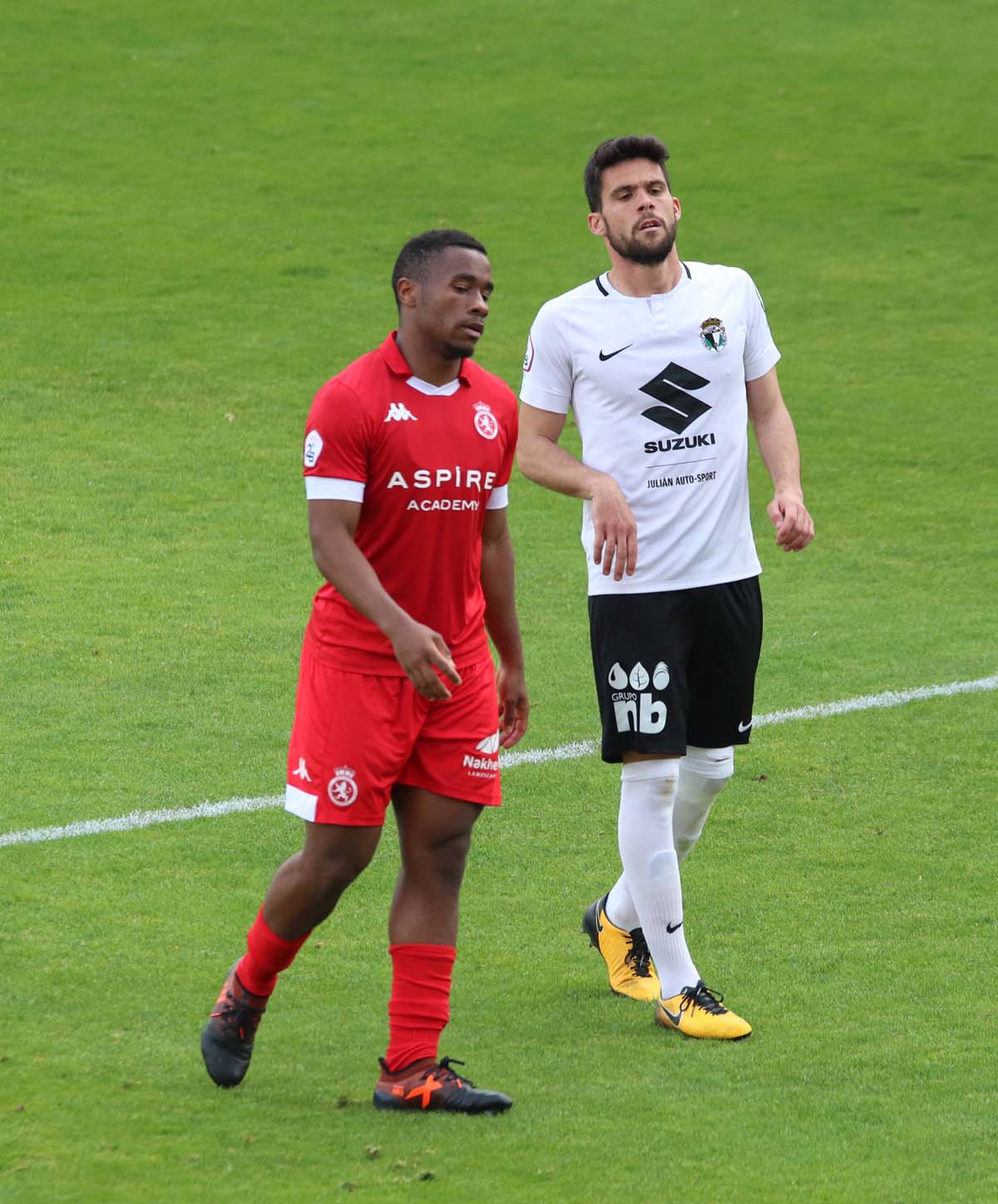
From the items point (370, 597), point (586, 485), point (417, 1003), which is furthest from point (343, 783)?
point (586, 485)

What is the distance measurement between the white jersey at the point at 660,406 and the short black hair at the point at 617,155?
0.92 feet

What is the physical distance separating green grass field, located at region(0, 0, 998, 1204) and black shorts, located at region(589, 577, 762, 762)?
770mm

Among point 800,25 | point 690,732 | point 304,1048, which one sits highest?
point 800,25

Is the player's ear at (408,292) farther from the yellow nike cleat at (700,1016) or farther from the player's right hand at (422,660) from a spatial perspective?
the yellow nike cleat at (700,1016)

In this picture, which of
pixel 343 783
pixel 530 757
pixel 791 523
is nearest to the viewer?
pixel 343 783

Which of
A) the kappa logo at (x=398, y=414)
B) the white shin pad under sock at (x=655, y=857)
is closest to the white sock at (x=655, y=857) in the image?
the white shin pad under sock at (x=655, y=857)

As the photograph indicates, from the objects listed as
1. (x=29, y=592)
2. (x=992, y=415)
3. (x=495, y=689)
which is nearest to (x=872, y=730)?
(x=495, y=689)

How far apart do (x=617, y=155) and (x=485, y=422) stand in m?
1.10

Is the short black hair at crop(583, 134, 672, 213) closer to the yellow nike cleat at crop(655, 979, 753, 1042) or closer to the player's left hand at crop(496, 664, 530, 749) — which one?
the player's left hand at crop(496, 664, 530, 749)

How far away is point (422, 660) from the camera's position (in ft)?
13.9

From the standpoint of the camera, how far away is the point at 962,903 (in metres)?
6.04

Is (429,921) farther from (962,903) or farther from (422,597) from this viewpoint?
(962,903)

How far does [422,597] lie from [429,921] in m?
0.82

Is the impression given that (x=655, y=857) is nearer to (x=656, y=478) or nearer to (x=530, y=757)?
(x=656, y=478)
